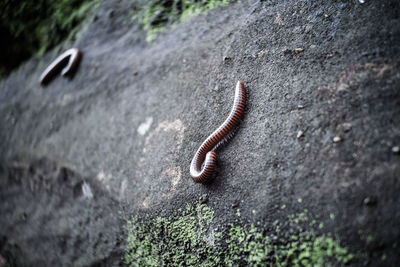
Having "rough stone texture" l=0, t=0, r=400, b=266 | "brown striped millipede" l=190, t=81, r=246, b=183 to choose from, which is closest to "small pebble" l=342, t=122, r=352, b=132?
"rough stone texture" l=0, t=0, r=400, b=266

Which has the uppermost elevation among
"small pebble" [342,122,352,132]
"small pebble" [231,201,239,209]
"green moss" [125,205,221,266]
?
"small pebble" [342,122,352,132]

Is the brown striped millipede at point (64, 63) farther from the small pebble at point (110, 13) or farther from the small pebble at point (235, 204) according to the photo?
the small pebble at point (235, 204)

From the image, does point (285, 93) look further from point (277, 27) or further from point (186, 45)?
point (186, 45)

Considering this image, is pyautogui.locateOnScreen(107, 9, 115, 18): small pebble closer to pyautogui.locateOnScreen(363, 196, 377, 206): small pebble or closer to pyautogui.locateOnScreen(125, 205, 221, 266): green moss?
pyautogui.locateOnScreen(125, 205, 221, 266): green moss

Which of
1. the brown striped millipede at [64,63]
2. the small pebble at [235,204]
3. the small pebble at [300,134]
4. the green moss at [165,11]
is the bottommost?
the small pebble at [235,204]

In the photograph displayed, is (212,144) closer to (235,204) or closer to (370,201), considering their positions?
(235,204)

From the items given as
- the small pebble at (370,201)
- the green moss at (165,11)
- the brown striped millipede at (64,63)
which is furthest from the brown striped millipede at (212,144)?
the brown striped millipede at (64,63)

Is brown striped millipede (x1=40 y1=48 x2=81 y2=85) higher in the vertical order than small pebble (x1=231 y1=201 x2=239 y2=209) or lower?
higher

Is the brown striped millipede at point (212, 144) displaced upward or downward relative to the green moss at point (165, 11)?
downward

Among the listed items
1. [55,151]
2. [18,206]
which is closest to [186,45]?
[55,151]
